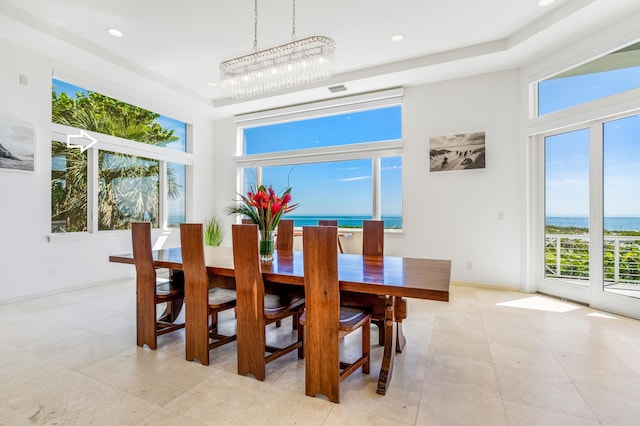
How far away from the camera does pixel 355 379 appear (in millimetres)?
2027

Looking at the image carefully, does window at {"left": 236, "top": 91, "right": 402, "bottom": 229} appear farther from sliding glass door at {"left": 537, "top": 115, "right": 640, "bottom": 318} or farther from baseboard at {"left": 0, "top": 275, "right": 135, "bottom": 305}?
baseboard at {"left": 0, "top": 275, "right": 135, "bottom": 305}

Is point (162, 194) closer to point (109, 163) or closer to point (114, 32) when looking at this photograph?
point (109, 163)

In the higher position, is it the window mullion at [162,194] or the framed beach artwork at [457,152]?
the framed beach artwork at [457,152]

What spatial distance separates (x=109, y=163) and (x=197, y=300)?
A: 360cm

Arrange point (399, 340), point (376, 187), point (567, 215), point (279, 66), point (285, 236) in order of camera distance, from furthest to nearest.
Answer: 1. point (376, 187)
2. point (567, 215)
3. point (285, 236)
4. point (279, 66)
5. point (399, 340)

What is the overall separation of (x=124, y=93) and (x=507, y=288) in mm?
6269

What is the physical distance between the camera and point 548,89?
3.90 metres

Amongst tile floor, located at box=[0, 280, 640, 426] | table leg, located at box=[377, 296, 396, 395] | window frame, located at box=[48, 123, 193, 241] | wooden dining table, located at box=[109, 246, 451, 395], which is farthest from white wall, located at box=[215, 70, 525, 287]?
window frame, located at box=[48, 123, 193, 241]

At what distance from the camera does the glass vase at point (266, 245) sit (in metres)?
2.48

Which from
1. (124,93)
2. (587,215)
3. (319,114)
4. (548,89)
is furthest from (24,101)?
(587,215)

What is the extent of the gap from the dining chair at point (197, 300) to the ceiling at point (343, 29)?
2390 mm

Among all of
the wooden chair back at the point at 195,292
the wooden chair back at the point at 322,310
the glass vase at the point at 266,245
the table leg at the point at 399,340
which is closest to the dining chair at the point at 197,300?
the wooden chair back at the point at 195,292

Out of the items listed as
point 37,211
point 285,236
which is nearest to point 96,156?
point 37,211

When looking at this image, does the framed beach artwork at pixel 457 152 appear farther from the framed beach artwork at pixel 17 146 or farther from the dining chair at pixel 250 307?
the framed beach artwork at pixel 17 146
